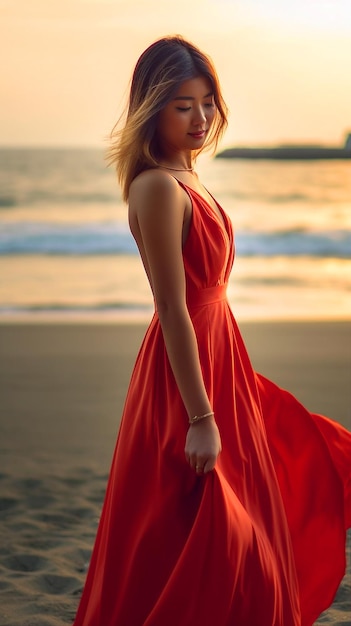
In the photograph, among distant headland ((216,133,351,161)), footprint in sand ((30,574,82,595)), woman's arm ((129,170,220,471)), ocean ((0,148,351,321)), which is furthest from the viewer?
distant headland ((216,133,351,161))

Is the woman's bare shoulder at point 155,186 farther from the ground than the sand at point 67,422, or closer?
farther from the ground

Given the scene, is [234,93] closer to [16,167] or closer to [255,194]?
[255,194]

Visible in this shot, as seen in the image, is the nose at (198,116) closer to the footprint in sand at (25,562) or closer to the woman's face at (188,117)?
the woman's face at (188,117)

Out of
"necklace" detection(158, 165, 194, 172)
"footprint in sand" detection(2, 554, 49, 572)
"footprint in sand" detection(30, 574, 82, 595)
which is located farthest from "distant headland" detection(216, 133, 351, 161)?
"necklace" detection(158, 165, 194, 172)

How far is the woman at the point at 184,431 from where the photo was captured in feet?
7.32

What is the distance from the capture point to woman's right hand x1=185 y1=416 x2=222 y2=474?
7.31 ft

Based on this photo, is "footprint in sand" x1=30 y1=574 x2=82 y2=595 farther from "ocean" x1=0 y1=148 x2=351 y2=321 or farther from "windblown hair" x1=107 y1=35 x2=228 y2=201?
"ocean" x1=0 y1=148 x2=351 y2=321

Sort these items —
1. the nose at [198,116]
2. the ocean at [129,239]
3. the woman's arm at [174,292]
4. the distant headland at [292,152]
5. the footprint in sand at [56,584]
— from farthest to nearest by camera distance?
the distant headland at [292,152]
the ocean at [129,239]
the footprint in sand at [56,584]
the nose at [198,116]
the woman's arm at [174,292]

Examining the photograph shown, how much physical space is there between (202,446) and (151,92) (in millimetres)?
761

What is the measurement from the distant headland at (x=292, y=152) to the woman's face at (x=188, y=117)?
2149 cm

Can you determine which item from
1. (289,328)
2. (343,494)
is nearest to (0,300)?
(289,328)

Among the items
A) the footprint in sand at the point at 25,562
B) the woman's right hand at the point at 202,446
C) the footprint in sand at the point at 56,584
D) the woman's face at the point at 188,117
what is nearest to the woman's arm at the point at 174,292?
the woman's right hand at the point at 202,446

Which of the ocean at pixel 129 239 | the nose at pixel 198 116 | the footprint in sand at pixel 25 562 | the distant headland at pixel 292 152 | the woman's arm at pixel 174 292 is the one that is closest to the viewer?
the woman's arm at pixel 174 292

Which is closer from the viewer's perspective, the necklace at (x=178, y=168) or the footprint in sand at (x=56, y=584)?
the necklace at (x=178, y=168)
